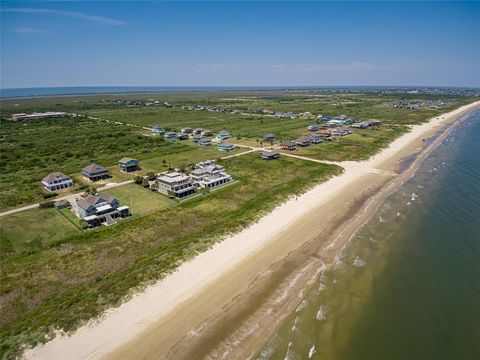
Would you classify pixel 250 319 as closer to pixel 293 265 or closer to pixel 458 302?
pixel 293 265

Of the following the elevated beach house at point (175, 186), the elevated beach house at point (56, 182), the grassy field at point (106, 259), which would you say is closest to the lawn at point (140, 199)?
the grassy field at point (106, 259)

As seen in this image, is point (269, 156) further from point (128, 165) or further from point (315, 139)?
point (128, 165)

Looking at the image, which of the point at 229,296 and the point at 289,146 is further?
the point at 289,146

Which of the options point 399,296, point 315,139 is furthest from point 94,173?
point 315,139

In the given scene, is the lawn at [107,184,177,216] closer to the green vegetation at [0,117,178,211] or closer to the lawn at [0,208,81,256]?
the lawn at [0,208,81,256]

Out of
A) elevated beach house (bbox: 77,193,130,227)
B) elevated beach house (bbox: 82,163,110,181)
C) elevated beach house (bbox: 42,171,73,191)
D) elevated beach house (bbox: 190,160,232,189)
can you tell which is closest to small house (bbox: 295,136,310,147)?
elevated beach house (bbox: 190,160,232,189)

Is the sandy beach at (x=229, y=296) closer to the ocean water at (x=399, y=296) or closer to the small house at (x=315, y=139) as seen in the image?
the ocean water at (x=399, y=296)
